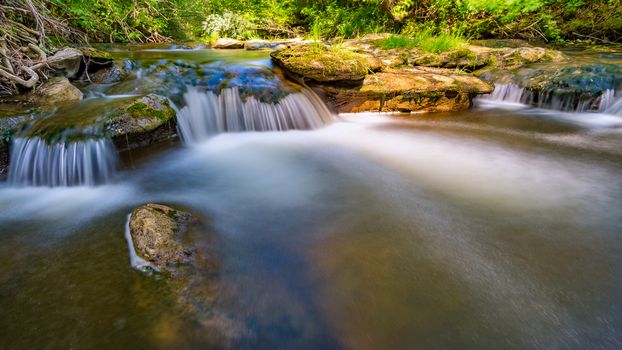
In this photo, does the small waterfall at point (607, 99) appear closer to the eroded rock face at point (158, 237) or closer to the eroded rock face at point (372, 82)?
the eroded rock face at point (372, 82)

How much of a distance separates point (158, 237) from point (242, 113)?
353 centimetres

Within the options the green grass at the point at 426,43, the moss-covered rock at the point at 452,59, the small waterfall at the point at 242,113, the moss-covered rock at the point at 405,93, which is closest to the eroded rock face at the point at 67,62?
the small waterfall at the point at 242,113

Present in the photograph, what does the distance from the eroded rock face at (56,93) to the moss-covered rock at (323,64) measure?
11.4 feet

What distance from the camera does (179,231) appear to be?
2400 mm

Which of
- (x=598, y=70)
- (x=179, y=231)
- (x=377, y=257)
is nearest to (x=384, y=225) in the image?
(x=377, y=257)

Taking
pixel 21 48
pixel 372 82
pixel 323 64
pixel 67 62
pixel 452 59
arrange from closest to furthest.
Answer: pixel 21 48
pixel 67 62
pixel 323 64
pixel 372 82
pixel 452 59

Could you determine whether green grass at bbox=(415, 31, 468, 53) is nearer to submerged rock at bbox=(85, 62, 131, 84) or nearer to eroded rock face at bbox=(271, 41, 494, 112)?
eroded rock face at bbox=(271, 41, 494, 112)

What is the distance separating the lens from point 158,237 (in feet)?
7.22

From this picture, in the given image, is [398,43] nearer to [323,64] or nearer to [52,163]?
[323,64]

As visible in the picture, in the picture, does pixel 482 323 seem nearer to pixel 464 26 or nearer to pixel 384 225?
pixel 384 225

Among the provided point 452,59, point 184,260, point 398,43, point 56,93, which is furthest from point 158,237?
point 452,59

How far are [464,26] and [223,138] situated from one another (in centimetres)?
957

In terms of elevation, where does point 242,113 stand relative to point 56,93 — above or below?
below

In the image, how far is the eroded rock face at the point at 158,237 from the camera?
6.92 ft
